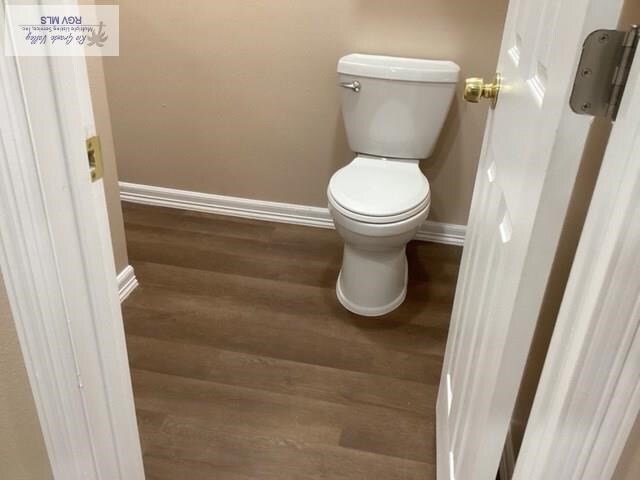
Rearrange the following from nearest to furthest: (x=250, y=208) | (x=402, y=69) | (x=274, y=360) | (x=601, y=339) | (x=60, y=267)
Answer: (x=601, y=339), (x=60, y=267), (x=274, y=360), (x=402, y=69), (x=250, y=208)

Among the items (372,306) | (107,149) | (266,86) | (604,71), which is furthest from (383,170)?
(604,71)

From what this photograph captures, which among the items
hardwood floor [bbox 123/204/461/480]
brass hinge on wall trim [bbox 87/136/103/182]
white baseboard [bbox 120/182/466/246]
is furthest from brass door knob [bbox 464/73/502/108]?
white baseboard [bbox 120/182/466/246]

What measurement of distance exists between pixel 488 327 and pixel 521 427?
1.37 ft

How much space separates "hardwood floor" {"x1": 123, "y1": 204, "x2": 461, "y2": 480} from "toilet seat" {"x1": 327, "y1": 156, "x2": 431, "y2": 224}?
439mm

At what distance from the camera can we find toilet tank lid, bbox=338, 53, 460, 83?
213cm

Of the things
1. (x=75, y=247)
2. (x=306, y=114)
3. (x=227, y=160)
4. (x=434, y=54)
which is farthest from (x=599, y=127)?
(x=227, y=160)

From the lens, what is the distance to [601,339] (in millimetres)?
594

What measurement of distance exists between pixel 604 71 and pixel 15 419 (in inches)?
34.9

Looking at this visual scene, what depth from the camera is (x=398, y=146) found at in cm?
227

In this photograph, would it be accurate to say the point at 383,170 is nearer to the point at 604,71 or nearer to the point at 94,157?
the point at 94,157

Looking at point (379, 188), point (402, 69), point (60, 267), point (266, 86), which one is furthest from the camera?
point (266, 86)

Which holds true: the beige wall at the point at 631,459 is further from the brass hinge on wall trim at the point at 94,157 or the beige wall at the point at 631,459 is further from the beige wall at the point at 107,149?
the beige wall at the point at 107,149

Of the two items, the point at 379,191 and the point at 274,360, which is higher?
the point at 379,191

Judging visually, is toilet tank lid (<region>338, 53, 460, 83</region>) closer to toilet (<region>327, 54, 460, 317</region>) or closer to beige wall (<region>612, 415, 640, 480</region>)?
toilet (<region>327, 54, 460, 317</region>)
